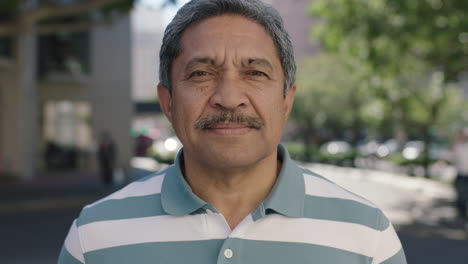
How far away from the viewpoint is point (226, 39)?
5.83 feet

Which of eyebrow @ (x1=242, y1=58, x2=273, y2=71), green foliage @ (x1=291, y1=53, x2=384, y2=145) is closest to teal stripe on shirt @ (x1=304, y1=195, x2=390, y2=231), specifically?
eyebrow @ (x1=242, y1=58, x2=273, y2=71)

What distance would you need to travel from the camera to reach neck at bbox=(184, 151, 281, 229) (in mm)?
1841

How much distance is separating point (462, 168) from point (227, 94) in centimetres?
991

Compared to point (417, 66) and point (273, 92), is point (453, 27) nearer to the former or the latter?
point (417, 66)

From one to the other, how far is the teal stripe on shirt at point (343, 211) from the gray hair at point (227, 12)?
40 cm

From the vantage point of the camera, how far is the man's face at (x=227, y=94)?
1749mm

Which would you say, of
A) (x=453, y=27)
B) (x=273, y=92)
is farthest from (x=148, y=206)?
(x=453, y=27)

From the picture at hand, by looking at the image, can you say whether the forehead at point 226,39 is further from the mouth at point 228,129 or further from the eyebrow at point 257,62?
the mouth at point 228,129

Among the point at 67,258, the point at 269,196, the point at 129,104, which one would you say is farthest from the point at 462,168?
the point at 129,104

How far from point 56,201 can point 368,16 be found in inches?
353

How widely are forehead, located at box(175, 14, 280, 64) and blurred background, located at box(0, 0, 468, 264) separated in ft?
21.2

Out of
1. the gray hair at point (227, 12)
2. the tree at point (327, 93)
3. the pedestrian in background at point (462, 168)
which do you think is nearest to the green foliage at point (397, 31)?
the pedestrian in background at point (462, 168)

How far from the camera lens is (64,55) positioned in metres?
24.5

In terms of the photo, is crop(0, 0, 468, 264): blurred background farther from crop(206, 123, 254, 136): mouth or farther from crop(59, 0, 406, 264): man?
crop(206, 123, 254, 136): mouth
